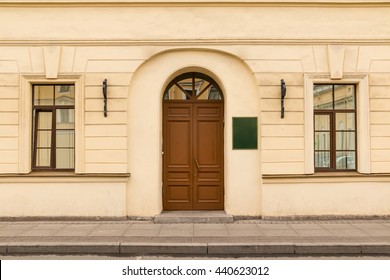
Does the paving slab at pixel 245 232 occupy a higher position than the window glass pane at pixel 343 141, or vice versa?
the window glass pane at pixel 343 141

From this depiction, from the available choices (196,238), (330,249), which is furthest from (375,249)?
(196,238)

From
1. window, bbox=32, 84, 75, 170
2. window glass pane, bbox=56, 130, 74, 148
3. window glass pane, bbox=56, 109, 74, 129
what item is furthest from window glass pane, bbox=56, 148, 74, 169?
window glass pane, bbox=56, 109, 74, 129

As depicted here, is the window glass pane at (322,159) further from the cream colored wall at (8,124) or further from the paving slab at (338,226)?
the cream colored wall at (8,124)

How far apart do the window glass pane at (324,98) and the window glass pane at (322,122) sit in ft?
0.71

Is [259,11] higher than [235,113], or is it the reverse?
[259,11]

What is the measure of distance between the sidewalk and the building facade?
0.69 meters

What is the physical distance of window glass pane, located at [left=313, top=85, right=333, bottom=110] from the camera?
30.3ft

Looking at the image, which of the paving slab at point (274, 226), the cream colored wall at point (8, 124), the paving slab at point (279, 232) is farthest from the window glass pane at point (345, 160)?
the cream colored wall at point (8, 124)

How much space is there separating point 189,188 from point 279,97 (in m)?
2.99

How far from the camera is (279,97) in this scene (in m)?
8.95

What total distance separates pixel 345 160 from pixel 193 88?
13.1 ft

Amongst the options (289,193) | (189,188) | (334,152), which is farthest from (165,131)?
(334,152)

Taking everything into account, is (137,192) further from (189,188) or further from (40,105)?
(40,105)

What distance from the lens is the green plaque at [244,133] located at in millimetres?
9016
